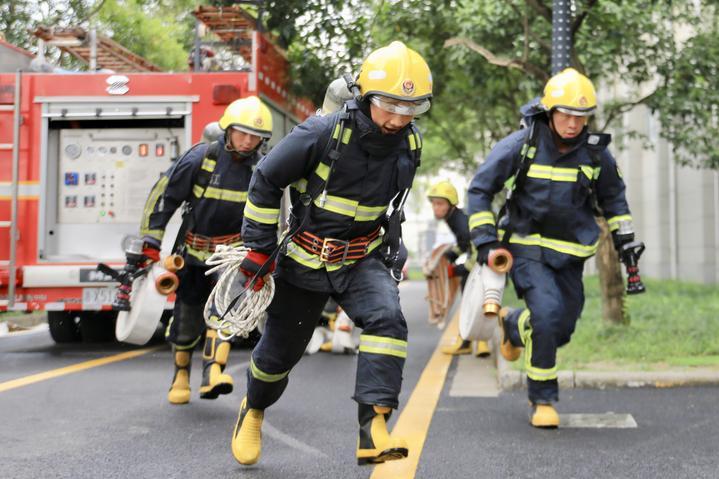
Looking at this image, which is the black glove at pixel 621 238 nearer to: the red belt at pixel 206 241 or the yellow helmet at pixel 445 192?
the red belt at pixel 206 241

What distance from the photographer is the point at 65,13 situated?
707 inches

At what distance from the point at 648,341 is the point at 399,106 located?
523 cm

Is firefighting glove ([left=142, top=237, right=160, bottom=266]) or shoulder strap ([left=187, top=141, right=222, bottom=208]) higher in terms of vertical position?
shoulder strap ([left=187, top=141, right=222, bottom=208])

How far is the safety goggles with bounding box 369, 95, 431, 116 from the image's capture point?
3.78 m

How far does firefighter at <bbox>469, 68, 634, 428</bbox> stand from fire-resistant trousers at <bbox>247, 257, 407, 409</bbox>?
1487 mm

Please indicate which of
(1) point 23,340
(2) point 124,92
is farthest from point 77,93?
(1) point 23,340

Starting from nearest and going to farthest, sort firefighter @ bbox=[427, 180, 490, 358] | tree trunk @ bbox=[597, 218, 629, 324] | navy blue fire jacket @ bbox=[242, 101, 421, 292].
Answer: navy blue fire jacket @ bbox=[242, 101, 421, 292], firefighter @ bbox=[427, 180, 490, 358], tree trunk @ bbox=[597, 218, 629, 324]

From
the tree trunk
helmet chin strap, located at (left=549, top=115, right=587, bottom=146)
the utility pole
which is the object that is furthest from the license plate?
helmet chin strap, located at (left=549, top=115, right=587, bottom=146)

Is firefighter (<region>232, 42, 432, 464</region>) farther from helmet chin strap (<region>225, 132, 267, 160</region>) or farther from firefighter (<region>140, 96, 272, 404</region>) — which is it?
helmet chin strap (<region>225, 132, 267, 160</region>)

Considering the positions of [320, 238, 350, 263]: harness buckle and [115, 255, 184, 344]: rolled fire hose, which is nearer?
[320, 238, 350, 263]: harness buckle

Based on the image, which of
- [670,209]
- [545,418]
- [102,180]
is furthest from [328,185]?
[670,209]

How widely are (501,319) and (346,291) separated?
2.19 m

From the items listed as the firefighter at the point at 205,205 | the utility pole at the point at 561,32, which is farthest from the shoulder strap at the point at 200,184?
the utility pole at the point at 561,32

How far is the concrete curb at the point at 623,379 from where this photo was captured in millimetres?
6711
